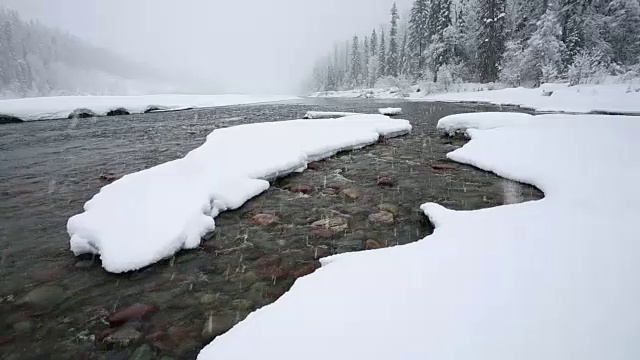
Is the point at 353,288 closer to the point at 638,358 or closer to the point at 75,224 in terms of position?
the point at 638,358

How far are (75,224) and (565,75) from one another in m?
33.9

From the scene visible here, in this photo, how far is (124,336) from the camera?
10.4ft

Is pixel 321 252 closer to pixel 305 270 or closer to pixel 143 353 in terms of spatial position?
pixel 305 270

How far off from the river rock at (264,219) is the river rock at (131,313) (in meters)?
2.28

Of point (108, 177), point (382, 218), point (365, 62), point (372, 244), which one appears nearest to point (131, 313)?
point (372, 244)

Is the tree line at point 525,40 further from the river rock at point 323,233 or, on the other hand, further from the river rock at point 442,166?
the river rock at point 323,233

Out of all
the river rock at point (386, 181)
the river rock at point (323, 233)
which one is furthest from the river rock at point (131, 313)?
the river rock at point (386, 181)

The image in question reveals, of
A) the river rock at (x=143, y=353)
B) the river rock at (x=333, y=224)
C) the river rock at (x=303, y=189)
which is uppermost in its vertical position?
the river rock at (x=303, y=189)

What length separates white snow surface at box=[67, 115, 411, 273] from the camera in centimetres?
440

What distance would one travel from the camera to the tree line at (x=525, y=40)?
93.5 feet

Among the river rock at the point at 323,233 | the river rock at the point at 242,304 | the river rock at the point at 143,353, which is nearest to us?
the river rock at the point at 143,353

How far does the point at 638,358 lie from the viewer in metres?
A: 1.97

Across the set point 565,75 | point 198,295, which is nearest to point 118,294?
point 198,295

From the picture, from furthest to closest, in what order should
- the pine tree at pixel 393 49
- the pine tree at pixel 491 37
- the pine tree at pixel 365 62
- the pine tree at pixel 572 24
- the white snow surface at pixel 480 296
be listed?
the pine tree at pixel 365 62 → the pine tree at pixel 393 49 → the pine tree at pixel 491 37 → the pine tree at pixel 572 24 → the white snow surface at pixel 480 296
